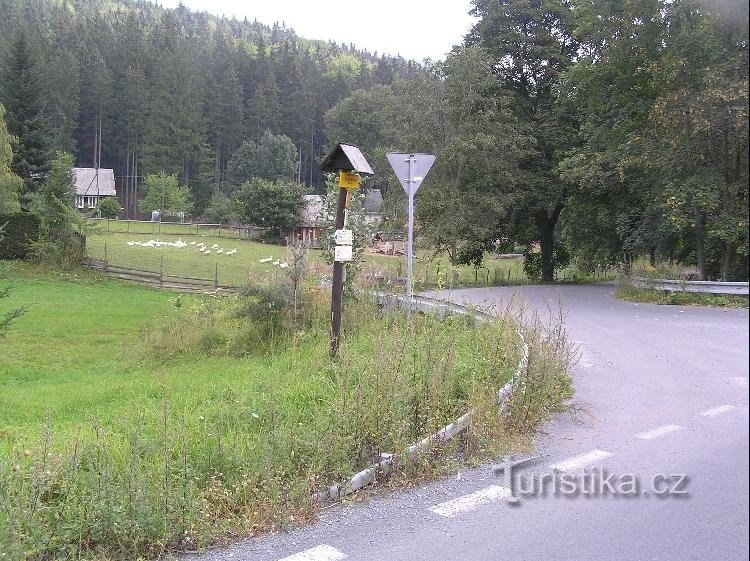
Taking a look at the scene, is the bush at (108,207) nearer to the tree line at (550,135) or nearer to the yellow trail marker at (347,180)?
the tree line at (550,135)

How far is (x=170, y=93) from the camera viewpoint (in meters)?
83.3

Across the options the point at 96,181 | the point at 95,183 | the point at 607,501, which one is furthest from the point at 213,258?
the point at 607,501

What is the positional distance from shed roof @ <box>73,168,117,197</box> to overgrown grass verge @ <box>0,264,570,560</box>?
240ft

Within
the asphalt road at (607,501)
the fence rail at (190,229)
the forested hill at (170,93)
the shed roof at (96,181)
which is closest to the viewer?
the asphalt road at (607,501)

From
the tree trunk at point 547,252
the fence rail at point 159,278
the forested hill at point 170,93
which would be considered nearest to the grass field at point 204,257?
the fence rail at point 159,278

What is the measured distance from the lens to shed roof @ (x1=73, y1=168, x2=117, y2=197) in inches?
3103

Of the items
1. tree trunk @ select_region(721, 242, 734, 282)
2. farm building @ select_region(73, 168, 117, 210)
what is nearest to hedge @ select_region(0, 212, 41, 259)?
tree trunk @ select_region(721, 242, 734, 282)

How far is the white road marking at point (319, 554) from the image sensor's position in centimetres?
400

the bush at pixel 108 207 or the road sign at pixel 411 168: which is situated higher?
the bush at pixel 108 207

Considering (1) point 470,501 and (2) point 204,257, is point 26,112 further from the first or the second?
(1) point 470,501

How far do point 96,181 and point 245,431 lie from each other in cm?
8171

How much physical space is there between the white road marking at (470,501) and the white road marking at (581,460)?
56cm

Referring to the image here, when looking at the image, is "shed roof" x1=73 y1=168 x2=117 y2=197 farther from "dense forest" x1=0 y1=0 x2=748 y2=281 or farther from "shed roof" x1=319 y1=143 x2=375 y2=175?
"shed roof" x1=319 y1=143 x2=375 y2=175

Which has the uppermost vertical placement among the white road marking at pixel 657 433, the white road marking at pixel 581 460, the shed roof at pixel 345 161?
the shed roof at pixel 345 161
